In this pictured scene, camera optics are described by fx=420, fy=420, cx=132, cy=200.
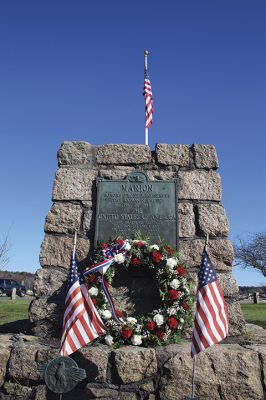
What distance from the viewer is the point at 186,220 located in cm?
514

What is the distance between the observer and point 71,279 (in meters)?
4.24

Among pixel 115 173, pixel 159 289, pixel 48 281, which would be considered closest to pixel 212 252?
pixel 159 289

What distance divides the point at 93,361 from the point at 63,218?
1801mm

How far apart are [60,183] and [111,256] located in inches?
49.8

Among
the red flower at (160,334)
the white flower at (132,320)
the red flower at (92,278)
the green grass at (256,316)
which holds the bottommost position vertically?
the red flower at (160,334)

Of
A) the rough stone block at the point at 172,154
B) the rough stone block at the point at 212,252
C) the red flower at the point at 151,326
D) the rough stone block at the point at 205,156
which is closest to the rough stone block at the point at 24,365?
the red flower at the point at 151,326

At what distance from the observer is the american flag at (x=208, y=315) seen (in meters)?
3.76

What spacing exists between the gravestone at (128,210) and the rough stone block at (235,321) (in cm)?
1

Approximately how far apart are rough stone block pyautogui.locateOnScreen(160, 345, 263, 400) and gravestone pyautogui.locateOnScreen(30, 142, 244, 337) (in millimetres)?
724

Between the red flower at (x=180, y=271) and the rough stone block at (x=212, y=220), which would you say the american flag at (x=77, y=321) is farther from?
the rough stone block at (x=212, y=220)

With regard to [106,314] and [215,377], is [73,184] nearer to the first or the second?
[106,314]

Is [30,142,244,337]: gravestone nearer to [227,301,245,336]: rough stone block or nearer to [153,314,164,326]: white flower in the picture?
[227,301,245,336]: rough stone block

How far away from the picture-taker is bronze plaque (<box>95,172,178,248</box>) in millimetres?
5043

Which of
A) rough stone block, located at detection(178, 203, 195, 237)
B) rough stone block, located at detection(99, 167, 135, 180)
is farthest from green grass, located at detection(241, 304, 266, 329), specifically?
rough stone block, located at detection(99, 167, 135, 180)
